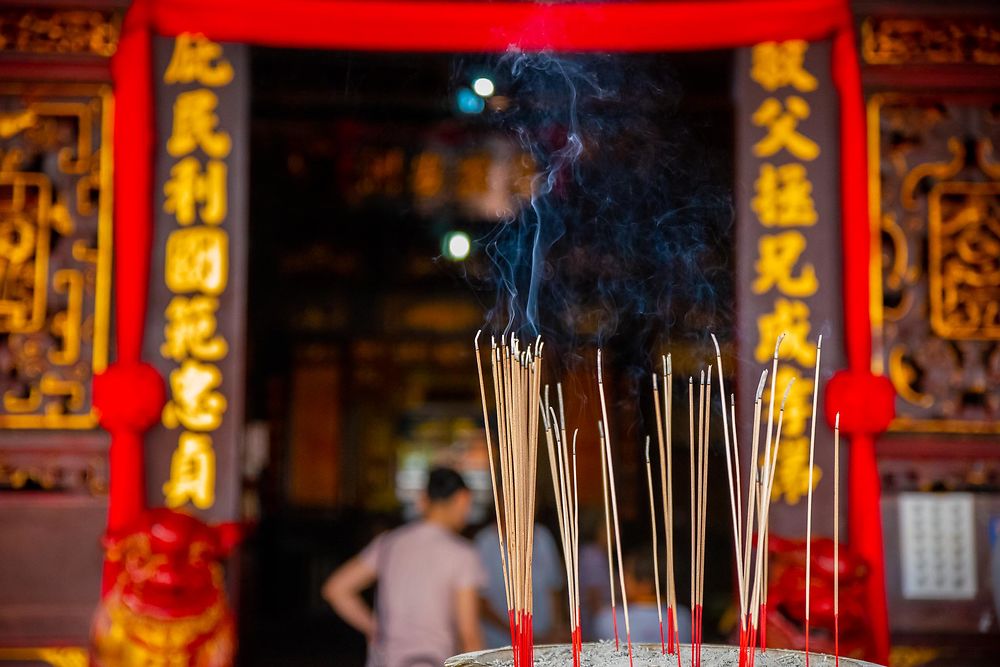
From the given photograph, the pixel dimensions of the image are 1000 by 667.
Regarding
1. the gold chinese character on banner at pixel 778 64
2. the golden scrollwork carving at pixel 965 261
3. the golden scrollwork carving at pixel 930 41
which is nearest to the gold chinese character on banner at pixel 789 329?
the golden scrollwork carving at pixel 965 261

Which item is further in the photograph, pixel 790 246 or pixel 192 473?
pixel 790 246

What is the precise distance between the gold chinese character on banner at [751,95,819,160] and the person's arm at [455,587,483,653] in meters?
1.70

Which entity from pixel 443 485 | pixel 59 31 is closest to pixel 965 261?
pixel 443 485

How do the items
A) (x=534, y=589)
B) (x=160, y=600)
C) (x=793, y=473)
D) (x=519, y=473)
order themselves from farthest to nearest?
(x=534, y=589) < (x=793, y=473) < (x=160, y=600) < (x=519, y=473)

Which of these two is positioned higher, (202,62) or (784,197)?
(202,62)

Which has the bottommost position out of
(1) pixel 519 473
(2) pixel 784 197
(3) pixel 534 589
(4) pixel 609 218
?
(3) pixel 534 589

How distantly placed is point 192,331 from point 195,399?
22cm

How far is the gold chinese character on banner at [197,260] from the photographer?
3156mm

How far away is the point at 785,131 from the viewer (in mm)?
3227

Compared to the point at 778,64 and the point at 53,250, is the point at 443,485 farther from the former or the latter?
the point at 778,64

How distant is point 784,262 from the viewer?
319 cm

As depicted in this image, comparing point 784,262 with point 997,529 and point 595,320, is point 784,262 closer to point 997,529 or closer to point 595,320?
point 997,529

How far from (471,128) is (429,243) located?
941mm

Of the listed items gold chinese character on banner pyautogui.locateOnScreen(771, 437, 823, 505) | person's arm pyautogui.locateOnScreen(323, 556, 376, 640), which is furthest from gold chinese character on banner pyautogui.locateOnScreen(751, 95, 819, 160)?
person's arm pyautogui.locateOnScreen(323, 556, 376, 640)
